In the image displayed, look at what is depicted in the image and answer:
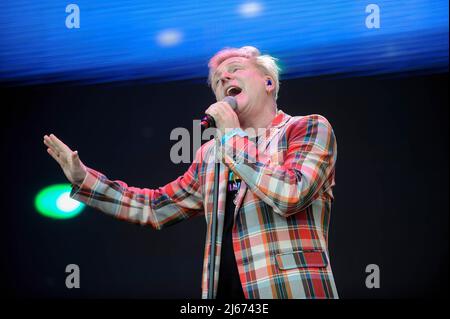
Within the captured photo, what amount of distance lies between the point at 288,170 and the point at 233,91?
391 mm

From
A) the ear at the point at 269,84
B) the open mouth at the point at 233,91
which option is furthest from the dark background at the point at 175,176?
the open mouth at the point at 233,91

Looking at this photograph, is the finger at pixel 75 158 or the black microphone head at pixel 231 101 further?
the finger at pixel 75 158

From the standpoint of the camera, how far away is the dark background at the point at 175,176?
8.14ft

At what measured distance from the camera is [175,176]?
2686mm

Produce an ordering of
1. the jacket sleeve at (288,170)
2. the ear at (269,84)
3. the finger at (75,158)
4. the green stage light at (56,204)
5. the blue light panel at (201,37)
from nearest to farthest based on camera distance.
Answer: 1. the jacket sleeve at (288,170)
2. the finger at (75,158)
3. the ear at (269,84)
4. the blue light panel at (201,37)
5. the green stage light at (56,204)

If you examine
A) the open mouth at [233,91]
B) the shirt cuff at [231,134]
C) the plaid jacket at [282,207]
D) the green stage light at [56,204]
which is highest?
the open mouth at [233,91]

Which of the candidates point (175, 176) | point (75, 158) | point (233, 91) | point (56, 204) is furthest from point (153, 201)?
point (56, 204)

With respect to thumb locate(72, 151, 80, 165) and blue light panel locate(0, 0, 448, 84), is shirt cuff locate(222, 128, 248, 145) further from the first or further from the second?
blue light panel locate(0, 0, 448, 84)

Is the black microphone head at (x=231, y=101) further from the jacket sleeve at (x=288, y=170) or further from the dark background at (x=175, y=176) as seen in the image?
the dark background at (x=175, y=176)

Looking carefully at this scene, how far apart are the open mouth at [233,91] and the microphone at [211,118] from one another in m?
0.07

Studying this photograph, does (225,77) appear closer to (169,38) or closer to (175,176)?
(169,38)

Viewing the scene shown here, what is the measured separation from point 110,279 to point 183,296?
0.95 feet

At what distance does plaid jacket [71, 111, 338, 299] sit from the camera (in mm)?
1704

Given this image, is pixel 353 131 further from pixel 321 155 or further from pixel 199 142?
pixel 321 155
